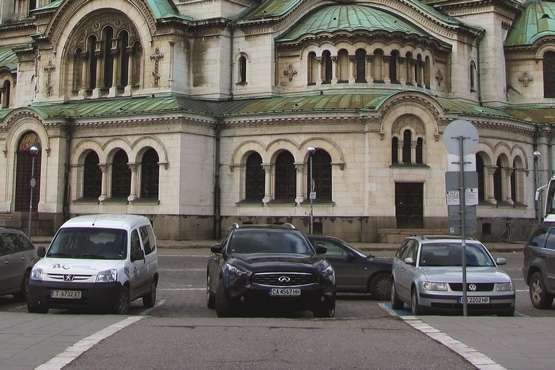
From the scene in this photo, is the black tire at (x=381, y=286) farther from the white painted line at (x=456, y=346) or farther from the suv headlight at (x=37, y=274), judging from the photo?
the suv headlight at (x=37, y=274)

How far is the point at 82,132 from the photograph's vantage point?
4450 centimetres

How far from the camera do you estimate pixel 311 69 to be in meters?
43.6

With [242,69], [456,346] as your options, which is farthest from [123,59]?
[456,346]

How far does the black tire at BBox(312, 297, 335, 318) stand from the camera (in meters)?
14.2

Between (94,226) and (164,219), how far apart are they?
82.0 ft

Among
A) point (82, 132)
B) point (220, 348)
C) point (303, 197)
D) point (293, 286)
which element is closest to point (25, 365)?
point (220, 348)

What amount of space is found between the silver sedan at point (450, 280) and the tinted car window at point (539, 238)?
95.2 inches

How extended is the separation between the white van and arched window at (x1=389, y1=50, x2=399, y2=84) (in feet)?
90.8

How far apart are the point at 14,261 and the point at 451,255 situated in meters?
10.4

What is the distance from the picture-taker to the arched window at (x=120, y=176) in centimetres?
4372

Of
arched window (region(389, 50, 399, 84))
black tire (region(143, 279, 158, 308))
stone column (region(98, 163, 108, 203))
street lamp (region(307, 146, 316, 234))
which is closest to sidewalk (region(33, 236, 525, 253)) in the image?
street lamp (region(307, 146, 316, 234))

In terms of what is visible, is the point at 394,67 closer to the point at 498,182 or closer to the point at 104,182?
the point at 498,182

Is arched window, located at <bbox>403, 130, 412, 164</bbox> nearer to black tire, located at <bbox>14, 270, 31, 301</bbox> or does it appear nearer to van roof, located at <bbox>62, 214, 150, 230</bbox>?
van roof, located at <bbox>62, 214, 150, 230</bbox>

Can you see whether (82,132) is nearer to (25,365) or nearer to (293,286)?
(293,286)
